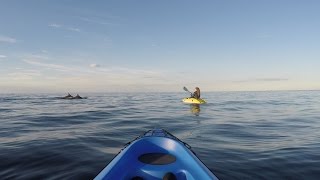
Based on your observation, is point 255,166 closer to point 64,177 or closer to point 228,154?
point 228,154

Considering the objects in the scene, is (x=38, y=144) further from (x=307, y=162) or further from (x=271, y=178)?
(x=307, y=162)

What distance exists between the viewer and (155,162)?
265 inches

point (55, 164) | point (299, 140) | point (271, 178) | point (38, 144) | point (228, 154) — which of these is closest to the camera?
point (271, 178)

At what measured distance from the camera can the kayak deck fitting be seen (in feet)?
18.6

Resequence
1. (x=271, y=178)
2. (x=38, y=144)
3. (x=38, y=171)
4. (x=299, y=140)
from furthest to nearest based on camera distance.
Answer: (x=299, y=140) < (x=38, y=144) < (x=38, y=171) < (x=271, y=178)

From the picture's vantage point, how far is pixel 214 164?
348 inches

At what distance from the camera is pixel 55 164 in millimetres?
8812

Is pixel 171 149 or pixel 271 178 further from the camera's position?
pixel 271 178

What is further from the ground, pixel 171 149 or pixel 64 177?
pixel 171 149

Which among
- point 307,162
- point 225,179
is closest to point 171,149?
point 225,179

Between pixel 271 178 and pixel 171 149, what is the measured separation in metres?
3.09

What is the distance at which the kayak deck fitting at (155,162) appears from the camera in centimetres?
567

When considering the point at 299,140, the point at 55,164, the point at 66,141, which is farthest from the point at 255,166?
the point at 66,141

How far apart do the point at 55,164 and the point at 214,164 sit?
17.5 ft
